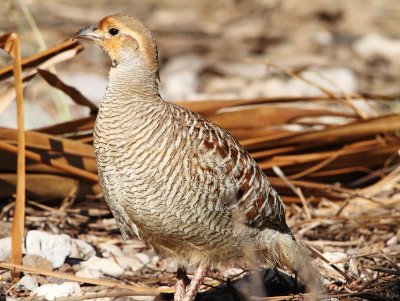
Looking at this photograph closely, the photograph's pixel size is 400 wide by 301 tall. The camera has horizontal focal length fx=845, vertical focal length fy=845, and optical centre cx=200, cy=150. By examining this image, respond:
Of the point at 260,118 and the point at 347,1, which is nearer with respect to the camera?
the point at 260,118

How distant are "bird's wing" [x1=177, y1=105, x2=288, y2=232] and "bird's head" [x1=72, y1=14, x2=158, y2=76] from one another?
0.38m

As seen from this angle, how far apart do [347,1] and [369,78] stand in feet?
6.95

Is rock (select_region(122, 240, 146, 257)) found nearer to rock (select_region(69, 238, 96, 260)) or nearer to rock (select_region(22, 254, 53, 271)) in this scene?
rock (select_region(69, 238, 96, 260))

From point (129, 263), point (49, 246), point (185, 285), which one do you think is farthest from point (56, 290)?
point (129, 263)

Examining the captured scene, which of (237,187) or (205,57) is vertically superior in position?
(205,57)

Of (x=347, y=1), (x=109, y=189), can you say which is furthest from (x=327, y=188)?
(x=347, y=1)

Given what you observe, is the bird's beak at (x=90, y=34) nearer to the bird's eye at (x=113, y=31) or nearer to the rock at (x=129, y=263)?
the bird's eye at (x=113, y=31)

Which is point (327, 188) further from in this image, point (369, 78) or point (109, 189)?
point (369, 78)

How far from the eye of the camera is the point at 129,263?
523cm

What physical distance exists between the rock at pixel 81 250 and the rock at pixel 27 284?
1.69 feet

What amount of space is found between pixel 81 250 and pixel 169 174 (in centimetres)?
141

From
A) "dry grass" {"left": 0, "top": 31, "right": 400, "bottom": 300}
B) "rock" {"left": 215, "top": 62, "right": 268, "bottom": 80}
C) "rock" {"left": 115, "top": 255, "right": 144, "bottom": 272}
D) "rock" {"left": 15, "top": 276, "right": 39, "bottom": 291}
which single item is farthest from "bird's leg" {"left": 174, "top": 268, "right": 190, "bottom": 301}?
"rock" {"left": 215, "top": 62, "right": 268, "bottom": 80}

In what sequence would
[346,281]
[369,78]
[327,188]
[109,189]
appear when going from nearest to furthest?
[109,189] → [346,281] → [327,188] → [369,78]

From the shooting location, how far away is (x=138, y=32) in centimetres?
423
